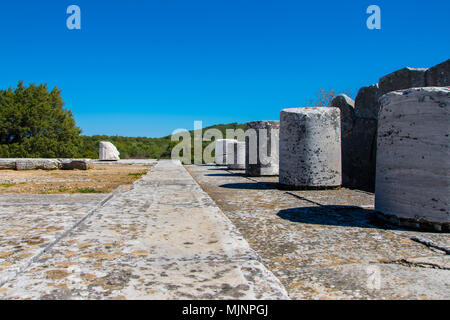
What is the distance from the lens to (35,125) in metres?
24.2

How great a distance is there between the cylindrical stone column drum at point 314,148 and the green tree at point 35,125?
22842 millimetres

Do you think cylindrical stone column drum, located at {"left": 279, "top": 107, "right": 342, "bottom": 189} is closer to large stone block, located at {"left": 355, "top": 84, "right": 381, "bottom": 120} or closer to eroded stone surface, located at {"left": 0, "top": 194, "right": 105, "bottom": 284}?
large stone block, located at {"left": 355, "top": 84, "right": 381, "bottom": 120}

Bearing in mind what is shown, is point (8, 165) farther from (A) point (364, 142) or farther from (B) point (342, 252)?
(B) point (342, 252)

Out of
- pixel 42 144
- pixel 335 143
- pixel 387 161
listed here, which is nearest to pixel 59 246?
pixel 387 161

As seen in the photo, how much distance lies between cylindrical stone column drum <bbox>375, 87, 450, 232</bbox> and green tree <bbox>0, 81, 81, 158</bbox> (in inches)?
978

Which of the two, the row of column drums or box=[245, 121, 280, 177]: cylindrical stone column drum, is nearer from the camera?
the row of column drums

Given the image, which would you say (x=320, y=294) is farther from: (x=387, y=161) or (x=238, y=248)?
(x=387, y=161)

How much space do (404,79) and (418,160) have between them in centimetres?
213

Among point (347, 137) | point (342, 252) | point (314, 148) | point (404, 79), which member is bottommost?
point (342, 252)

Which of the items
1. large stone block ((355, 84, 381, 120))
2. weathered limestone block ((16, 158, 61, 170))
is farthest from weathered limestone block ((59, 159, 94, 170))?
large stone block ((355, 84, 381, 120))

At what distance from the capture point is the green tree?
2359 centimetres

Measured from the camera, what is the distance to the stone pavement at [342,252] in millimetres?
1456

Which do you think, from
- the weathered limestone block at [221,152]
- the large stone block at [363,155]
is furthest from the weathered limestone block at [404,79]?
the weathered limestone block at [221,152]

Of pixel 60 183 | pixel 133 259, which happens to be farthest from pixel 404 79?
pixel 60 183
